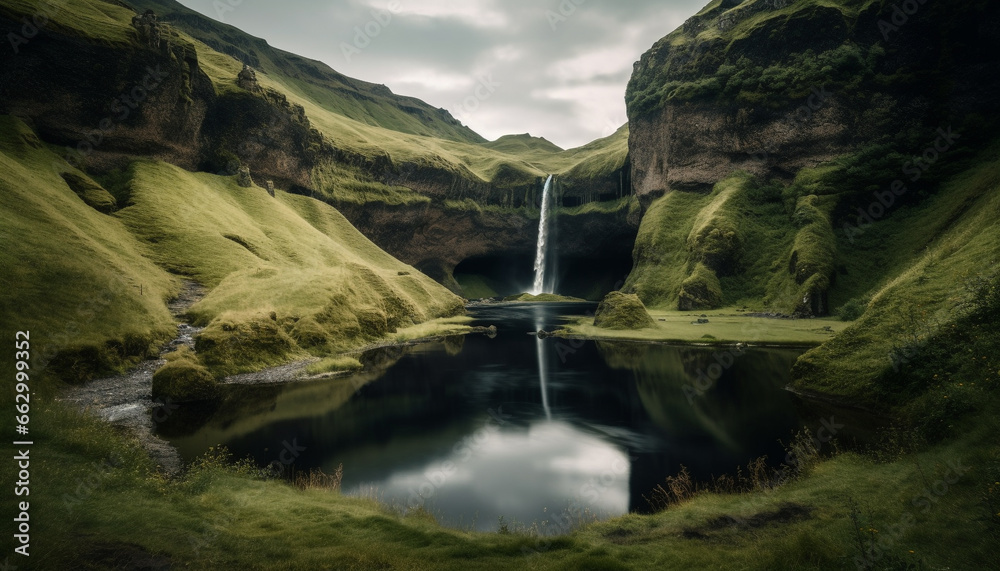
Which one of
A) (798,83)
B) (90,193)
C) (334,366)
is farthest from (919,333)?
(798,83)

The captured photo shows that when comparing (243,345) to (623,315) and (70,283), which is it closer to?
(70,283)

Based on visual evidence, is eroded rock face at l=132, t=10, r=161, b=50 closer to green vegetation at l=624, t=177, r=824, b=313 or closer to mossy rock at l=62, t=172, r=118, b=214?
mossy rock at l=62, t=172, r=118, b=214

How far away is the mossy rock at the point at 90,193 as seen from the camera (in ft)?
178

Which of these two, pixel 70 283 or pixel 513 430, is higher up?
pixel 70 283

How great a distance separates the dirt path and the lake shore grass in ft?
147

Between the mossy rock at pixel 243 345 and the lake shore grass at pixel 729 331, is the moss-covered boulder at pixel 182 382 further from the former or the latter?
the lake shore grass at pixel 729 331

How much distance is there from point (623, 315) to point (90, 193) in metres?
68.0

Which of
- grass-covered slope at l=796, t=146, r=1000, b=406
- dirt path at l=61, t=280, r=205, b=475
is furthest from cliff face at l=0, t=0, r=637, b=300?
grass-covered slope at l=796, t=146, r=1000, b=406

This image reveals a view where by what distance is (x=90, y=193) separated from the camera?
54969 mm

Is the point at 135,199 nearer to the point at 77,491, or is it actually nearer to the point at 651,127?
the point at 77,491

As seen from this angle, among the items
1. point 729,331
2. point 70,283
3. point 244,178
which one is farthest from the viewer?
point 244,178

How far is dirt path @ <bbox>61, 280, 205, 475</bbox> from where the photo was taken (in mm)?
20250

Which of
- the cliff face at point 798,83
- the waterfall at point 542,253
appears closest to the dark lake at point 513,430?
the cliff face at point 798,83

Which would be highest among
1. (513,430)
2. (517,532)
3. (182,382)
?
(182,382)
